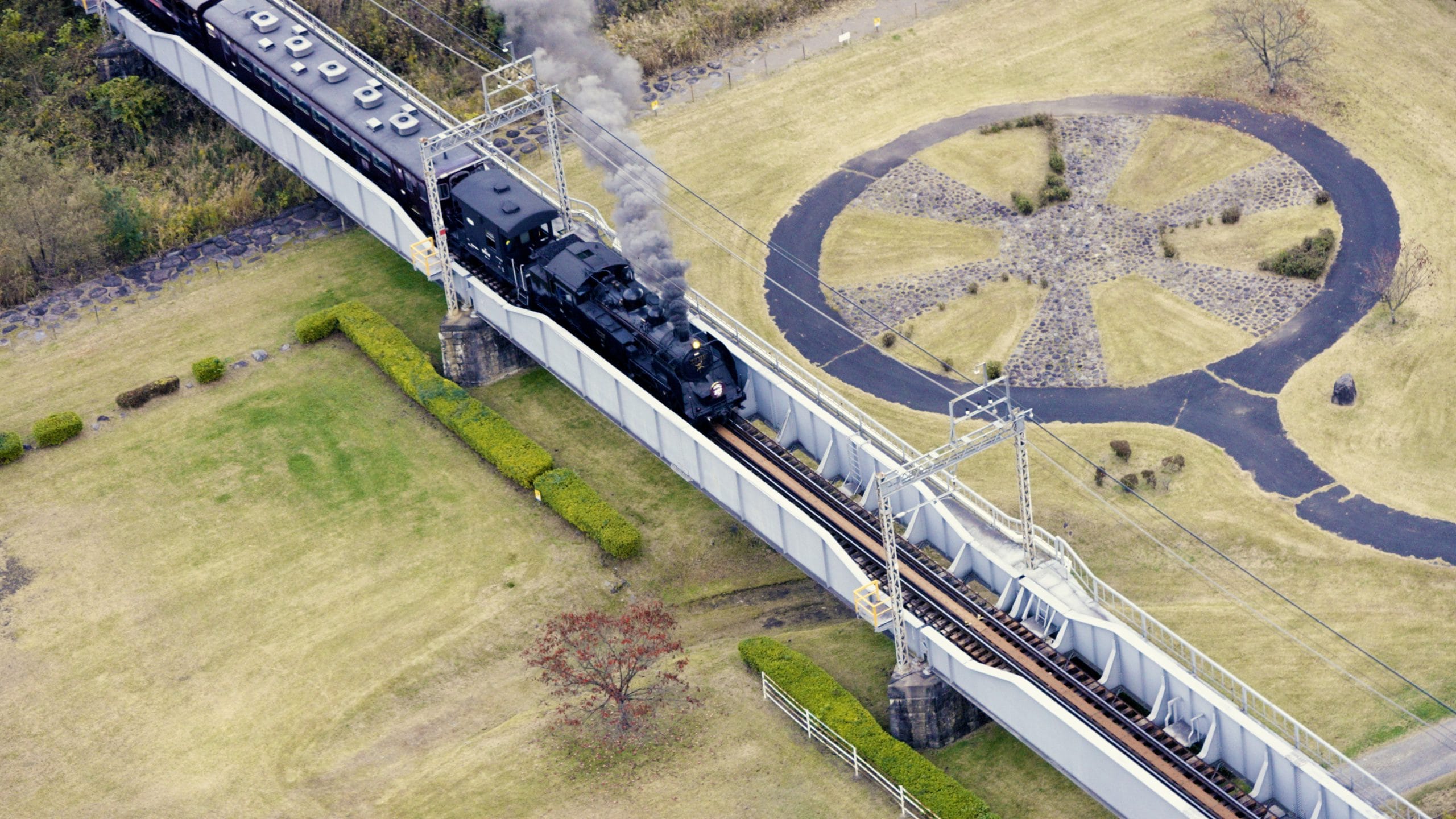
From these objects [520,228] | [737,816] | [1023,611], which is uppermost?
[520,228]

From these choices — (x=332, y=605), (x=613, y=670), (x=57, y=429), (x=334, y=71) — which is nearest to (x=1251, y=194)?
(x=613, y=670)

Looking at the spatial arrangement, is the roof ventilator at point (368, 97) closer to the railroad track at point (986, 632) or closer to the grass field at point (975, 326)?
the railroad track at point (986, 632)

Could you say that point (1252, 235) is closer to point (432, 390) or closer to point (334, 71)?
point (432, 390)

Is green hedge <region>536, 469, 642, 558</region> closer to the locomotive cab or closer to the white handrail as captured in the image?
the white handrail

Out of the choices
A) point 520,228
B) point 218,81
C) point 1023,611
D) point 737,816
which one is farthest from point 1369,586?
point 218,81

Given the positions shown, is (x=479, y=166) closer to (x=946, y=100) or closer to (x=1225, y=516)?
(x=946, y=100)

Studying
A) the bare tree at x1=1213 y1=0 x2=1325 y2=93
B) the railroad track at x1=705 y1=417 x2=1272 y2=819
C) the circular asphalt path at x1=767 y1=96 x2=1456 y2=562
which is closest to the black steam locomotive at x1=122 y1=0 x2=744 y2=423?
the railroad track at x1=705 y1=417 x2=1272 y2=819

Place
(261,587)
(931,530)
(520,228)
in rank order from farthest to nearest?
(520,228) → (261,587) → (931,530)
